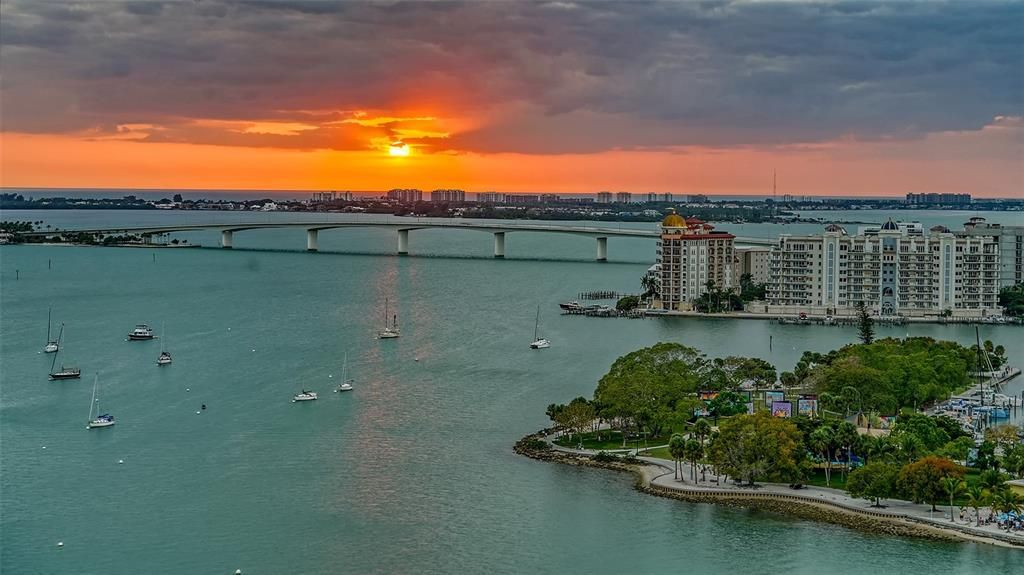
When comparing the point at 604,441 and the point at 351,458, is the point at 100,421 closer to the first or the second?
the point at 351,458

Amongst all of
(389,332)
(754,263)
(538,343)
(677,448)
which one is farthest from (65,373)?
(754,263)

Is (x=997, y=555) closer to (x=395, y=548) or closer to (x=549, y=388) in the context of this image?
(x=395, y=548)

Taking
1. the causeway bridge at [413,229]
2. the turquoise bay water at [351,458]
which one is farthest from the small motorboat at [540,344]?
the causeway bridge at [413,229]

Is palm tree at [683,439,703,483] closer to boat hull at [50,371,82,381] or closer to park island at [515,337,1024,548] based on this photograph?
park island at [515,337,1024,548]

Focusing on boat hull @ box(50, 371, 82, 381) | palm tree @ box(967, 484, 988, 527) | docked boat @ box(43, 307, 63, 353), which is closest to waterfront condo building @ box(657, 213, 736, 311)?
docked boat @ box(43, 307, 63, 353)

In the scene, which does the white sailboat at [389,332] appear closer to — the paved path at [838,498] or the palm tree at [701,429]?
the paved path at [838,498]

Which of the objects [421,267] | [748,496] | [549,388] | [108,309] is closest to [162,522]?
[748,496]
